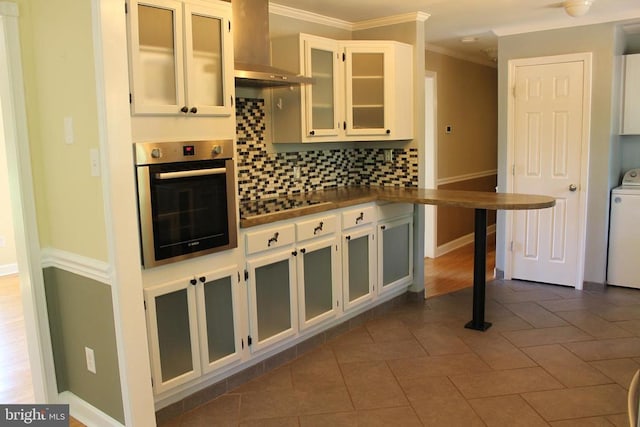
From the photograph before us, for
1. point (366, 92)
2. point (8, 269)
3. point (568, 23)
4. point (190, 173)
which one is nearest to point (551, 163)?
point (568, 23)

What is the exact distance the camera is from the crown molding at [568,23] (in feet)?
13.8

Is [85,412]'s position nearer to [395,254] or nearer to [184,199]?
[184,199]

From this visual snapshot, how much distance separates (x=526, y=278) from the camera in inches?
194

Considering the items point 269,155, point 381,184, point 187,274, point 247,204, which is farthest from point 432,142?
point 187,274

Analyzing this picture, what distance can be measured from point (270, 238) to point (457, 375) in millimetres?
1331

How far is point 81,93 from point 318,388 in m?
1.91

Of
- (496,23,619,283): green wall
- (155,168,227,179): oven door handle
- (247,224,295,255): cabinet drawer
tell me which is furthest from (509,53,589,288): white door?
(155,168,227,179): oven door handle

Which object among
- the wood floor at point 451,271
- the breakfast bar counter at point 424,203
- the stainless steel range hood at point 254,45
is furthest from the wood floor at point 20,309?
the stainless steel range hood at point 254,45

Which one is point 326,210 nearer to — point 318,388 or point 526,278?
point 318,388

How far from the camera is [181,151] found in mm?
2523

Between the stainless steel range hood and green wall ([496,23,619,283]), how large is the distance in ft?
7.62

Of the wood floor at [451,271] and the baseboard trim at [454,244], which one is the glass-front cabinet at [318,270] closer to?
the wood floor at [451,271]

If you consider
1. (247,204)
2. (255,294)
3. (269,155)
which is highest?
(269,155)

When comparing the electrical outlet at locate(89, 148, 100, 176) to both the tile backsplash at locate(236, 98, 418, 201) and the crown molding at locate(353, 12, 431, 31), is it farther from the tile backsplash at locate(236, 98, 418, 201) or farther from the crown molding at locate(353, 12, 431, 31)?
the crown molding at locate(353, 12, 431, 31)
